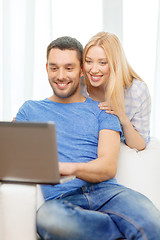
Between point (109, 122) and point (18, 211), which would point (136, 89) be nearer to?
point (109, 122)

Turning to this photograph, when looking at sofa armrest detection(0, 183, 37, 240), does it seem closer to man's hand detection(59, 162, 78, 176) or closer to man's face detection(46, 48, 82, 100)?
man's hand detection(59, 162, 78, 176)

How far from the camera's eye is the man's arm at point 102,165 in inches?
→ 63.6

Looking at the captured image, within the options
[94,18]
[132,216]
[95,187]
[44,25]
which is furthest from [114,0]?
[132,216]

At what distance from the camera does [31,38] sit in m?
3.10

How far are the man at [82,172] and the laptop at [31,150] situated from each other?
152 millimetres

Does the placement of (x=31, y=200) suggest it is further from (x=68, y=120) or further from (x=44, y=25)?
(x=44, y=25)

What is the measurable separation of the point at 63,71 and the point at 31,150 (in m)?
0.57

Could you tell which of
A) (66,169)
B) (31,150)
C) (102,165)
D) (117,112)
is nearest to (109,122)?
(117,112)

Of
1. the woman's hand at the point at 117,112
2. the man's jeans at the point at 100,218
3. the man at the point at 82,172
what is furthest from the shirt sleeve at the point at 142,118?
the man's jeans at the point at 100,218

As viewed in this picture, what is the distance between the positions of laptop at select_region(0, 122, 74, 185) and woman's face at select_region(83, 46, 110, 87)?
2.15 ft

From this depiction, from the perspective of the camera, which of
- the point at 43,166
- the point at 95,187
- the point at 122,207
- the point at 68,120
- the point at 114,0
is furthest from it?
the point at 114,0

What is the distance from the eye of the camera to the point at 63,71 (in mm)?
1874

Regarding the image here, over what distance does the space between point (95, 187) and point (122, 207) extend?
7.1 inches

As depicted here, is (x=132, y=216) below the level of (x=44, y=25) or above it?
below
